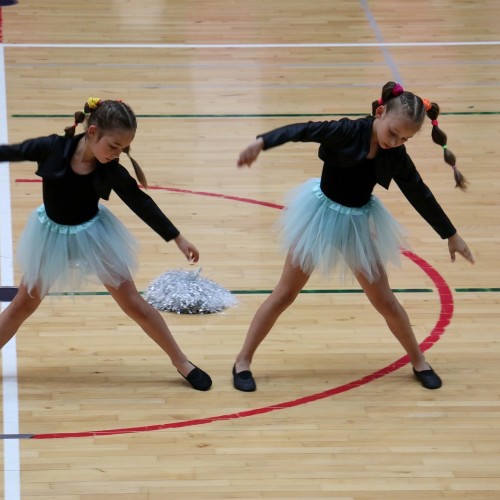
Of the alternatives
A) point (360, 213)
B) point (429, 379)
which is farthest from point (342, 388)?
point (360, 213)

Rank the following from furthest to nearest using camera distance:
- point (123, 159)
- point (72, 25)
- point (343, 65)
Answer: point (72, 25), point (343, 65), point (123, 159)

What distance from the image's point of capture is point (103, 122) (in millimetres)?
4051

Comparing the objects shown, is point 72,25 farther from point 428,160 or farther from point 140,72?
point 428,160

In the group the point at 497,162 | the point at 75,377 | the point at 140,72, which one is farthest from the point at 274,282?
the point at 140,72

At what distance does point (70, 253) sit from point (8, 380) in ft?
2.17

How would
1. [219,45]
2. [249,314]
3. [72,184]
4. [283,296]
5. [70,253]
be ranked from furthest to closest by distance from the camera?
[219,45] → [249,314] → [283,296] → [70,253] → [72,184]

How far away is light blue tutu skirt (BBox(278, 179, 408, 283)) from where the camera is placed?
4328 mm

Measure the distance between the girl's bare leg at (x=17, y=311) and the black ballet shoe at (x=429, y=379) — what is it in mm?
1576

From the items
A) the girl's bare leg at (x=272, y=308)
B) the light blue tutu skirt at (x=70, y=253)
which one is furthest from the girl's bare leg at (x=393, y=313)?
the light blue tutu skirt at (x=70, y=253)

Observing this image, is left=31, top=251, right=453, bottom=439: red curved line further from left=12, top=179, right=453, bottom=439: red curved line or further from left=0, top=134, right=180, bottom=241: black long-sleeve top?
left=0, top=134, right=180, bottom=241: black long-sleeve top

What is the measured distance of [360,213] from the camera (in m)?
4.35

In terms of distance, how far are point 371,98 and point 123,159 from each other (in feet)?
6.77

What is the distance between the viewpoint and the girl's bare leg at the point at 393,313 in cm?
442

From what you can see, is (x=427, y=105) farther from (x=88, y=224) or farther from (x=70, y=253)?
(x=70, y=253)
